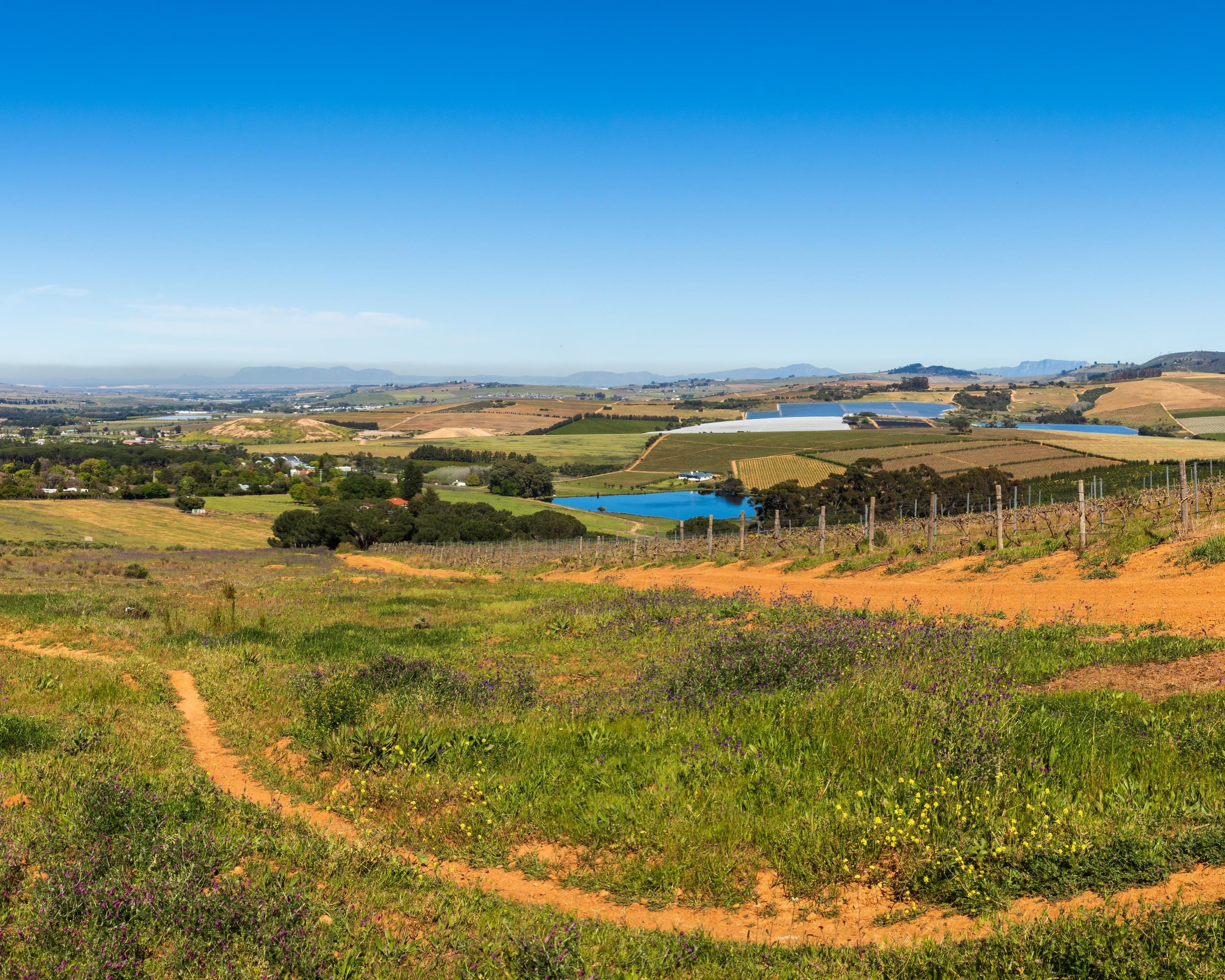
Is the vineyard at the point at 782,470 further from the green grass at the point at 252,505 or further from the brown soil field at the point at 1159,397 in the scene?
the brown soil field at the point at 1159,397

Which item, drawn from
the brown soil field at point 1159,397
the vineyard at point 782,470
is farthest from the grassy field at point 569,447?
the brown soil field at point 1159,397

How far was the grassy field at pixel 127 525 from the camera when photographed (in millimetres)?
66000

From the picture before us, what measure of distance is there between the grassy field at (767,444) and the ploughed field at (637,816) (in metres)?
109

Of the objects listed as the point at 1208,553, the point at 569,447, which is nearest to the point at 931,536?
the point at 1208,553

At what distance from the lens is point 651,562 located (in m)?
36.8

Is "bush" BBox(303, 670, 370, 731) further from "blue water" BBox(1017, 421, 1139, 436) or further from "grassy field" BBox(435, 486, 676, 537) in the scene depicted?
"blue water" BBox(1017, 421, 1139, 436)

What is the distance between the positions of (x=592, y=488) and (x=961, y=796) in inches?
4561

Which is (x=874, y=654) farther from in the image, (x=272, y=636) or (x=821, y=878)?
(x=272, y=636)

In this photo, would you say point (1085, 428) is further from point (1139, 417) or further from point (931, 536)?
point (931, 536)

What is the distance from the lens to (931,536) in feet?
84.0

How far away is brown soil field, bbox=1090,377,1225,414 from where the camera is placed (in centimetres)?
14162

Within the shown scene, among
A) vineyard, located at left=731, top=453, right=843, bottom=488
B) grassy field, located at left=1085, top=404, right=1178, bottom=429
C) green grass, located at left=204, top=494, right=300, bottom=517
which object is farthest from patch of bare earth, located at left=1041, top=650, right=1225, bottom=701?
grassy field, located at left=1085, top=404, right=1178, bottom=429

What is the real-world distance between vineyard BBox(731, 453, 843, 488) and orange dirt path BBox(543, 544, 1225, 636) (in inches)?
2559

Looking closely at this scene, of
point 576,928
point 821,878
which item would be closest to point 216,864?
point 576,928
